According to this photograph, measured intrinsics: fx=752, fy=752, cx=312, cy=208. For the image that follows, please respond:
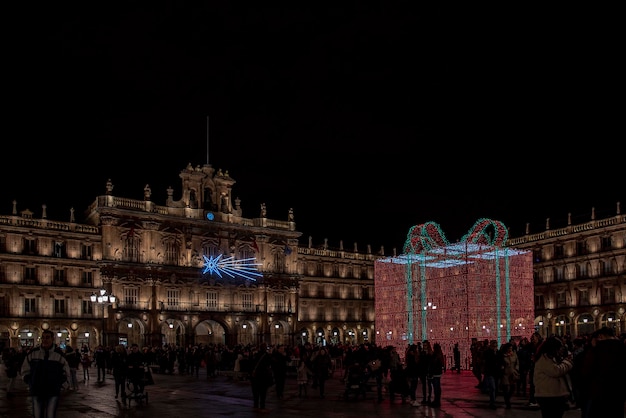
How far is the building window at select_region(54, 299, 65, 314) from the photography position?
63094mm

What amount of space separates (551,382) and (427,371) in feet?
31.3

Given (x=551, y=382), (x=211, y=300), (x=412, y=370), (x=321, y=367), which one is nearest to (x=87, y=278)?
(x=211, y=300)

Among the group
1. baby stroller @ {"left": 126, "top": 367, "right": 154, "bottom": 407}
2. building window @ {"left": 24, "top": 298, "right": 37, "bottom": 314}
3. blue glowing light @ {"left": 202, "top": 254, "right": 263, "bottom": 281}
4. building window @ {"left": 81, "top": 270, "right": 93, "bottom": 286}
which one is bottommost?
baby stroller @ {"left": 126, "top": 367, "right": 154, "bottom": 407}

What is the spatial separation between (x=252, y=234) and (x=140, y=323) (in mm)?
14844

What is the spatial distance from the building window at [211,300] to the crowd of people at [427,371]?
27643mm

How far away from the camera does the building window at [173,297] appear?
2675 inches

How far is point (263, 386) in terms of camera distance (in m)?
19.7

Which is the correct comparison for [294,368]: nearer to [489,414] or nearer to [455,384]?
[455,384]

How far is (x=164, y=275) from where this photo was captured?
67.7m

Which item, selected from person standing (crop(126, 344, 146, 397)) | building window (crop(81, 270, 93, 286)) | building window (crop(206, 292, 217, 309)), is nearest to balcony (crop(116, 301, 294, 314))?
building window (crop(206, 292, 217, 309))

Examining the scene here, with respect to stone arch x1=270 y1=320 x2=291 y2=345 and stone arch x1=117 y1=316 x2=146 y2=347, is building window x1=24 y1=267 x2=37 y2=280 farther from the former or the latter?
stone arch x1=270 y1=320 x2=291 y2=345

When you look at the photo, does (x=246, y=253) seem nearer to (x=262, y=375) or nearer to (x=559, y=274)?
(x=559, y=274)

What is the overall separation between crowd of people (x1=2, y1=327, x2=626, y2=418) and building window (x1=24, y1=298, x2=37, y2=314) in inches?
936

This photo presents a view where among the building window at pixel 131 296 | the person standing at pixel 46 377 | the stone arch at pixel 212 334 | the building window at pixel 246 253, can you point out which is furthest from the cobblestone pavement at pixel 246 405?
the building window at pixel 246 253
